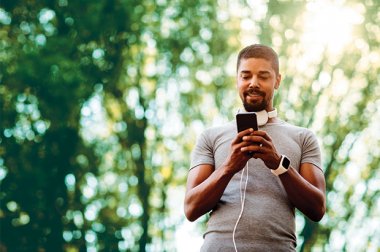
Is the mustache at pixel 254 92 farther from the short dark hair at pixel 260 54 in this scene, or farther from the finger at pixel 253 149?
the finger at pixel 253 149

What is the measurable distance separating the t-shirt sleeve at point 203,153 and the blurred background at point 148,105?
10.0 m

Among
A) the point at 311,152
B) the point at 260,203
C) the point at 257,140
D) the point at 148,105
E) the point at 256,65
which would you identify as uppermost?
the point at 256,65

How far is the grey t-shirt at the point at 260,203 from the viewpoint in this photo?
2.65m

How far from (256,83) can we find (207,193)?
1.78 feet

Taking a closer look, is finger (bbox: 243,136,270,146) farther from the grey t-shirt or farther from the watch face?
the grey t-shirt

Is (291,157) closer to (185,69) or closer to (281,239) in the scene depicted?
(281,239)

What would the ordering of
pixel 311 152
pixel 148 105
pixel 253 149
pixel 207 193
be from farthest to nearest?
1. pixel 148 105
2. pixel 311 152
3. pixel 207 193
4. pixel 253 149

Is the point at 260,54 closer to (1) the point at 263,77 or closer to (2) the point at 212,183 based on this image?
(1) the point at 263,77

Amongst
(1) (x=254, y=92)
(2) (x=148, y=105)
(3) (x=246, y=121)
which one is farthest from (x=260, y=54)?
(2) (x=148, y=105)

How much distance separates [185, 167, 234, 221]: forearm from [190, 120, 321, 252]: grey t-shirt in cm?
6

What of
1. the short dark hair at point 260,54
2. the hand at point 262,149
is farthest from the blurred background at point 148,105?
the hand at point 262,149

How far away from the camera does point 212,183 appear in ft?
8.78

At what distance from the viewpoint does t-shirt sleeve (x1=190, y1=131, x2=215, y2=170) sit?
2.93 meters

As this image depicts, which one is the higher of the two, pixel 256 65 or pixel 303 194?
pixel 256 65
